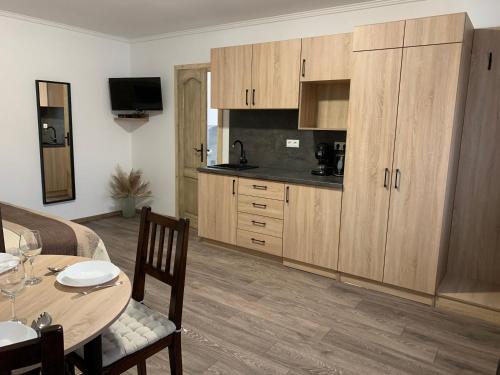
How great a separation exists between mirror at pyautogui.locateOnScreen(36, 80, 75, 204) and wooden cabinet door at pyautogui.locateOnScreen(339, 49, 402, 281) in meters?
3.63

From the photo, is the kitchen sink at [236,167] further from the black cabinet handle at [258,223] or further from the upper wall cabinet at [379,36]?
the upper wall cabinet at [379,36]

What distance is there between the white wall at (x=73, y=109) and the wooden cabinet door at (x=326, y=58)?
3.07m

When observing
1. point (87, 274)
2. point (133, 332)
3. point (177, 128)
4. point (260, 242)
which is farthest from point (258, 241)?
point (87, 274)

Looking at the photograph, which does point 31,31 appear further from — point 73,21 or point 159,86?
point 159,86

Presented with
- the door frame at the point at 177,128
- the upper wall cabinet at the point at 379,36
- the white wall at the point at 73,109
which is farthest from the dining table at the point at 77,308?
the white wall at the point at 73,109

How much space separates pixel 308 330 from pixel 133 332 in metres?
1.43

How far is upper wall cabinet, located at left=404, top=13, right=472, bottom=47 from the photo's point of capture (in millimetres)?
2711

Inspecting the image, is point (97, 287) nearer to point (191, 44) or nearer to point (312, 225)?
point (312, 225)

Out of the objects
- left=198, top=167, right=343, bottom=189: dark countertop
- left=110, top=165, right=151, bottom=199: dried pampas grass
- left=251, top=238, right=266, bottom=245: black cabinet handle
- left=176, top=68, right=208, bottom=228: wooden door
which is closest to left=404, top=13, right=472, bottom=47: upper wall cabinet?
left=198, top=167, right=343, bottom=189: dark countertop

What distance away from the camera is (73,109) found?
16.2 feet

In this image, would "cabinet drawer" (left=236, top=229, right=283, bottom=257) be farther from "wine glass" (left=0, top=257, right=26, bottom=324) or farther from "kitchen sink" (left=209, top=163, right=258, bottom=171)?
"wine glass" (left=0, top=257, right=26, bottom=324)

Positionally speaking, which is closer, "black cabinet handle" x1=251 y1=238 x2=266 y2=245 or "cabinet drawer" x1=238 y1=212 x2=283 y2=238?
"cabinet drawer" x1=238 y1=212 x2=283 y2=238

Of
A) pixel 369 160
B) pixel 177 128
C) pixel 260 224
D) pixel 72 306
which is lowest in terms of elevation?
pixel 260 224

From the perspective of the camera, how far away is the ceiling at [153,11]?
12.3 ft
